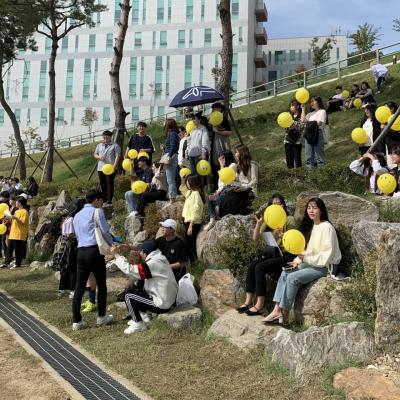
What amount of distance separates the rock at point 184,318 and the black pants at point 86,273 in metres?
0.91

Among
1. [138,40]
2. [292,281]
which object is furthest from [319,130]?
[138,40]

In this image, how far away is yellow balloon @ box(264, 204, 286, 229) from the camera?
5875mm

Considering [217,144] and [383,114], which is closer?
[383,114]

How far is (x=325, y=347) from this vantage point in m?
4.46

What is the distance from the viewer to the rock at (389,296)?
4301mm

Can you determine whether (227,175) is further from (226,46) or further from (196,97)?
(226,46)

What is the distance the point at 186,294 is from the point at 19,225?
6354 mm

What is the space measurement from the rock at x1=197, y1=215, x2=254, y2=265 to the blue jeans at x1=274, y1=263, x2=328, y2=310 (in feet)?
3.28

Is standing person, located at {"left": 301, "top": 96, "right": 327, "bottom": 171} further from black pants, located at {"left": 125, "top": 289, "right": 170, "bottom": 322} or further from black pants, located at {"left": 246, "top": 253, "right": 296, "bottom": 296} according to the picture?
black pants, located at {"left": 125, "top": 289, "right": 170, "bottom": 322}

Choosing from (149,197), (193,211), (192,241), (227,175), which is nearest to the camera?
(227,175)

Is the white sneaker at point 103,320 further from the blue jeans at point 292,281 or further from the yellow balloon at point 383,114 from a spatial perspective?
the yellow balloon at point 383,114

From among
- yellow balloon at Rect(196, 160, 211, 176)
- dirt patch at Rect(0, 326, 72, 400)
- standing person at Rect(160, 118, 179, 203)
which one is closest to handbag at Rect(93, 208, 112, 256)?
dirt patch at Rect(0, 326, 72, 400)

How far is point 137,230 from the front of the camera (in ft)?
32.4

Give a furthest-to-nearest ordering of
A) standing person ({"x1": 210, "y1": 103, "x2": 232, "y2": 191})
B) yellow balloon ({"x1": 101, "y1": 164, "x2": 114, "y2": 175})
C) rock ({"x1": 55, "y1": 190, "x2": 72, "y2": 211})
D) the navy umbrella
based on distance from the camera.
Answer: rock ({"x1": 55, "y1": 190, "x2": 72, "y2": 211}), yellow balloon ({"x1": 101, "y1": 164, "x2": 114, "y2": 175}), the navy umbrella, standing person ({"x1": 210, "y1": 103, "x2": 232, "y2": 191})
